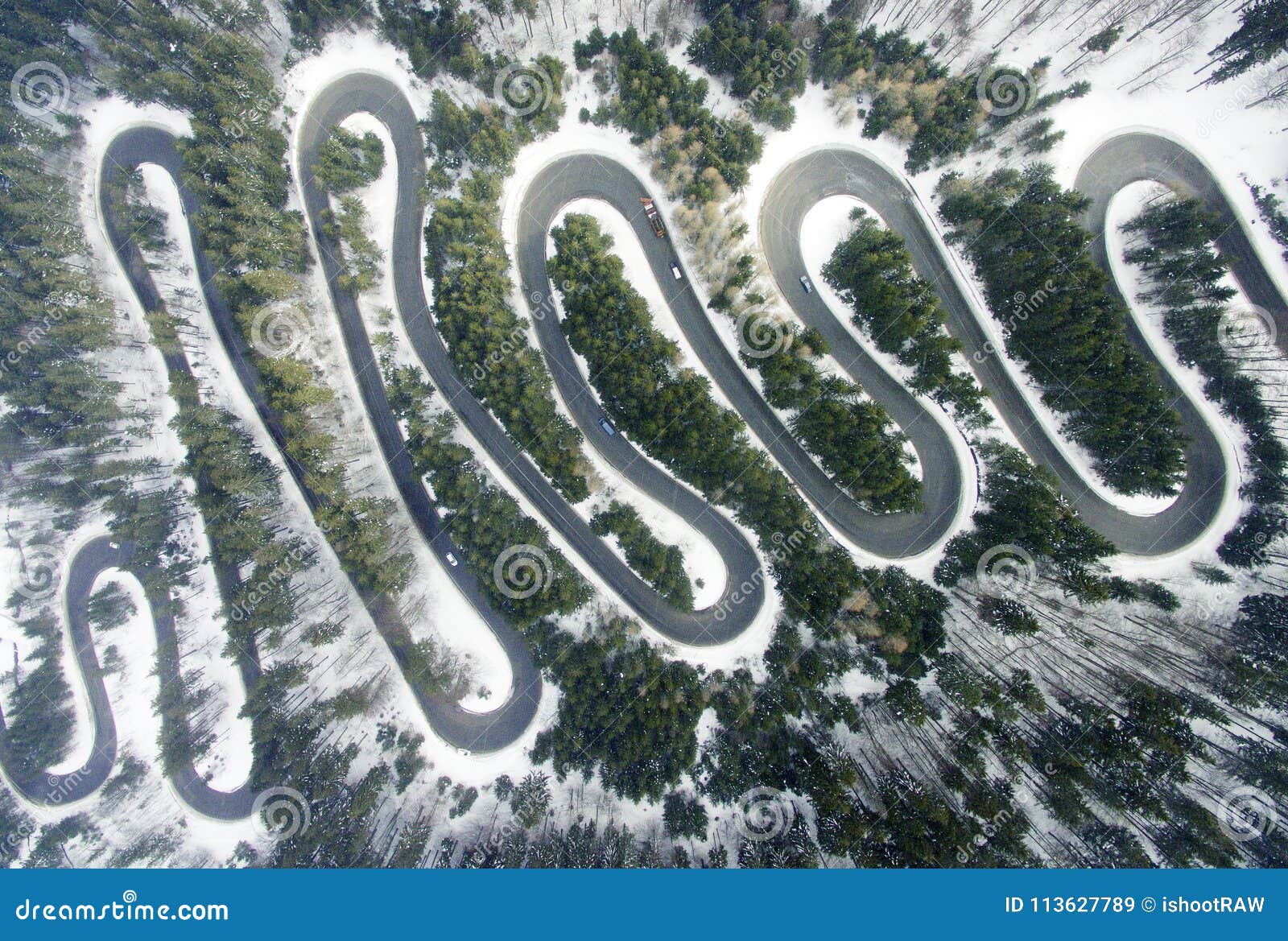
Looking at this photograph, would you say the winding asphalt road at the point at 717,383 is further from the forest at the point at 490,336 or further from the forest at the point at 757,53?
the forest at the point at 757,53

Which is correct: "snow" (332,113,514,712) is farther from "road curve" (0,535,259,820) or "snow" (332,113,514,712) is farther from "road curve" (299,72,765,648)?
"road curve" (0,535,259,820)

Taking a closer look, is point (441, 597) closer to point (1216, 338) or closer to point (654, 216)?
point (654, 216)

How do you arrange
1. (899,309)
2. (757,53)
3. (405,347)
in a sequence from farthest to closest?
(405,347) → (757,53) → (899,309)

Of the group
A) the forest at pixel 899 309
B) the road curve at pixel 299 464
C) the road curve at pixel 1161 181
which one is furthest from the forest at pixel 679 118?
the road curve at pixel 299 464

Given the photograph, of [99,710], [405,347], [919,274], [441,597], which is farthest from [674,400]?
[99,710]

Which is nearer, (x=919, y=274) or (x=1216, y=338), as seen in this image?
(x=1216, y=338)

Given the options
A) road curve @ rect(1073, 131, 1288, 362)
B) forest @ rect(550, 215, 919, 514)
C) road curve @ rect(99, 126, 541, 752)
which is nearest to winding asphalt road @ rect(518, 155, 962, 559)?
forest @ rect(550, 215, 919, 514)
